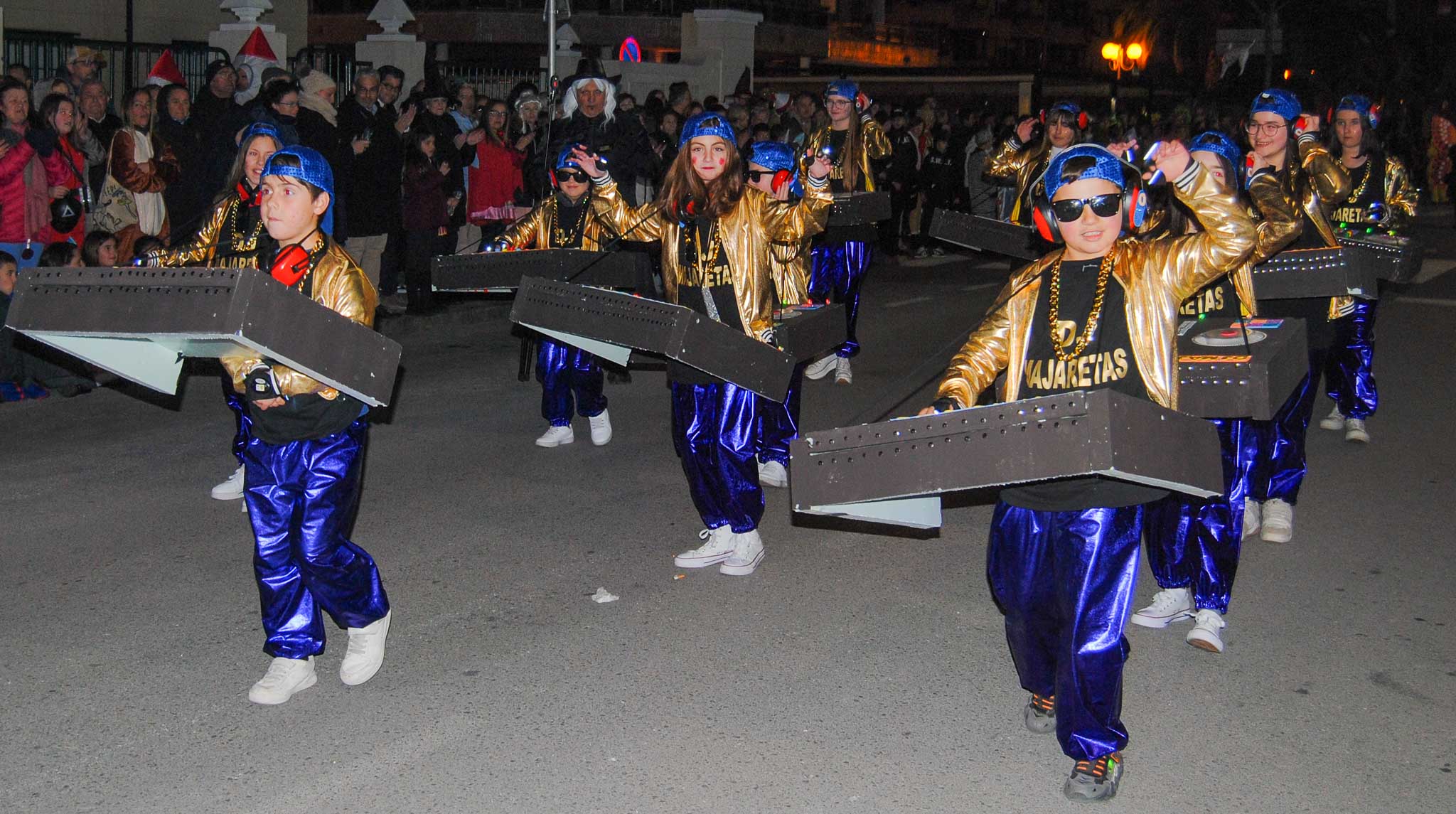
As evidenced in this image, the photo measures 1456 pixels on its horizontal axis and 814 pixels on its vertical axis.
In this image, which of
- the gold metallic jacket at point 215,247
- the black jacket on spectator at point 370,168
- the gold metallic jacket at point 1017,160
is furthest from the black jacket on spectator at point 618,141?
the gold metallic jacket at point 215,247

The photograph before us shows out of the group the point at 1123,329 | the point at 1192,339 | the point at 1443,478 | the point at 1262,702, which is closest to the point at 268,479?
the point at 1123,329

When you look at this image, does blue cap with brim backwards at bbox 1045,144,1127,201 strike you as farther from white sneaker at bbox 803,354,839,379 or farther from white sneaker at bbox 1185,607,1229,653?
white sneaker at bbox 803,354,839,379

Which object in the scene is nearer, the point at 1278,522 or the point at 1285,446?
the point at 1285,446

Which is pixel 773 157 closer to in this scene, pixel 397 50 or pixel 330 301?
pixel 330 301

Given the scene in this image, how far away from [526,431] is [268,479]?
4131 mm

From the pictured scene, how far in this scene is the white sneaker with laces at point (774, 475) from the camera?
7.42 meters

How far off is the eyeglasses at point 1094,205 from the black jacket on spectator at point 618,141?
527 cm

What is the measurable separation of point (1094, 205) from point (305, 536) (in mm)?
2533

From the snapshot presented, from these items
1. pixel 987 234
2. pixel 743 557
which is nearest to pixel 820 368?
pixel 987 234

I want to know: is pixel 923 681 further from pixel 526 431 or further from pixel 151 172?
pixel 151 172

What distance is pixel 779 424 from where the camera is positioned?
6.98m

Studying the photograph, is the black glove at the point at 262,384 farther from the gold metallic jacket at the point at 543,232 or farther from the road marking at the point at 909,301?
the road marking at the point at 909,301

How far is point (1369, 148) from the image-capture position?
786 cm

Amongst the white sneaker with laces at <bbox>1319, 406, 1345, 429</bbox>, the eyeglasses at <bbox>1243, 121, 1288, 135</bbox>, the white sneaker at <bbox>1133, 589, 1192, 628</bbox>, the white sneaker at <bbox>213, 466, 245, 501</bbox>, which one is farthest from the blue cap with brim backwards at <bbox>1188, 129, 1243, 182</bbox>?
the white sneaker at <bbox>213, 466, 245, 501</bbox>
